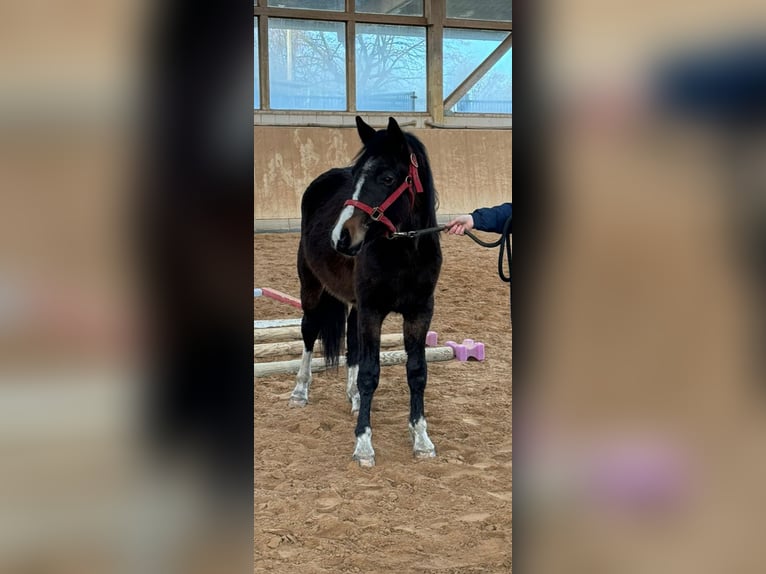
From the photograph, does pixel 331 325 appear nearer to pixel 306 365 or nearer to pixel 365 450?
pixel 306 365

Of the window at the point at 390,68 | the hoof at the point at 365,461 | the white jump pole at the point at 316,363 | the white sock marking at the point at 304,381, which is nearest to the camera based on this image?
the hoof at the point at 365,461

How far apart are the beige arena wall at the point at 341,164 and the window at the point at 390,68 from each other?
2.30m

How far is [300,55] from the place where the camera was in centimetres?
1218

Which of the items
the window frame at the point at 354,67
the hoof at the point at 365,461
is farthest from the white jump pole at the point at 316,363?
the window frame at the point at 354,67

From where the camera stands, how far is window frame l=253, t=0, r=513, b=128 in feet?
37.8

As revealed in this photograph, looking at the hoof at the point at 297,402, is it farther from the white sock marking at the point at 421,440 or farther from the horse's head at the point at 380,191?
the horse's head at the point at 380,191

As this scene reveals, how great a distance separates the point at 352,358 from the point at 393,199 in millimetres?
1460

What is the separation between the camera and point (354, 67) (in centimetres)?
1220

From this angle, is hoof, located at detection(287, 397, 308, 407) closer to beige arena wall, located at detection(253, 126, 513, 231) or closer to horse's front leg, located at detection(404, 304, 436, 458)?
horse's front leg, located at detection(404, 304, 436, 458)

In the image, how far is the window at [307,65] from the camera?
12039mm

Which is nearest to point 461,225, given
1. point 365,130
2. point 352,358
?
point 365,130
